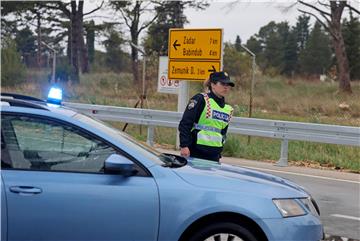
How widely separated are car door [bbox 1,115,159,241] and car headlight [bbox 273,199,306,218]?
0.89 meters

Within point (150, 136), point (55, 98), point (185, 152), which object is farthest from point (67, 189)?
point (150, 136)

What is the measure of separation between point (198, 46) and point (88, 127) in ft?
28.4

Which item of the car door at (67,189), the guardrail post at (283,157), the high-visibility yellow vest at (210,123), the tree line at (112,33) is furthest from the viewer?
the tree line at (112,33)

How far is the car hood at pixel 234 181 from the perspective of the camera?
3.96 m

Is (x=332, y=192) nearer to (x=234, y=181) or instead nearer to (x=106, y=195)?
(x=234, y=181)

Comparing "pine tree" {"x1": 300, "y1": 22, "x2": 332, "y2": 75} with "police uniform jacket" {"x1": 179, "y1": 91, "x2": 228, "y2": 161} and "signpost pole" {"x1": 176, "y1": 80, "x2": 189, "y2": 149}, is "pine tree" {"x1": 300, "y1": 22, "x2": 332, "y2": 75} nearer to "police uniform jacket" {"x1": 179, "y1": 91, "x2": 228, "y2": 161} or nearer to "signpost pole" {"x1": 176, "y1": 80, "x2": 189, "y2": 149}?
"signpost pole" {"x1": 176, "y1": 80, "x2": 189, "y2": 149}

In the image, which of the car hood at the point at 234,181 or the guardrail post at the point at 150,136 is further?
the guardrail post at the point at 150,136

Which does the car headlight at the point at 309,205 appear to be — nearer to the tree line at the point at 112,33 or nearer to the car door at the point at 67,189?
the car door at the point at 67,189

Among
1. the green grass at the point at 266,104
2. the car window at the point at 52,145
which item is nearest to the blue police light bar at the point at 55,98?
the car window at the point at 52,145

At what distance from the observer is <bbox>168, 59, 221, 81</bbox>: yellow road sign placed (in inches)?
483

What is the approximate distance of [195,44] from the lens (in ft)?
40.8

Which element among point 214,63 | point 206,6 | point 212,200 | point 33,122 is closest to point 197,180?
point 212,200

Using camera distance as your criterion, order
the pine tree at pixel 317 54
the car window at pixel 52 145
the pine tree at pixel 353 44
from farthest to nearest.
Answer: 1. the pine tree at pixel 317 54
2. the pine tree at pixel 353 44
3. the car window at pixel 52 145

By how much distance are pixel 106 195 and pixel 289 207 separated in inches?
51.9
